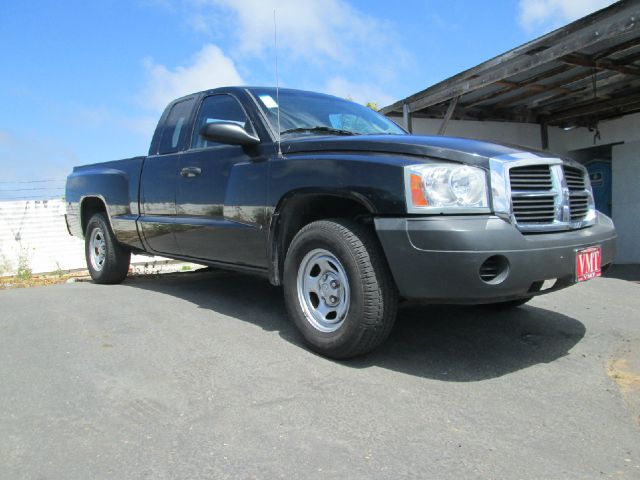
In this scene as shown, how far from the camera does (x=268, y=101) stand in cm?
429

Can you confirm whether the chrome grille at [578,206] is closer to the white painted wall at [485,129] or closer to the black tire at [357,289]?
the black tire at [357,289]

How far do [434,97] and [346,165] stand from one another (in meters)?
6.16

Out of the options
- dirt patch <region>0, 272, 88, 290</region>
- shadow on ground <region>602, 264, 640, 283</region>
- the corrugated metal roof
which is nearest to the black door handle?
dirt patch <region>0, 272, 88, 290</region>

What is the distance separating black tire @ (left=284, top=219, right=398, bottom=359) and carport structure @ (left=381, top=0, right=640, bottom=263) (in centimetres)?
454

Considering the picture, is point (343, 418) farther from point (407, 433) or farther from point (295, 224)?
point (295, 224)

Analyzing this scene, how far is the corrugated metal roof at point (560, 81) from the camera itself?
621 cm

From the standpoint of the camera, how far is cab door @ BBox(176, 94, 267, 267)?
3969 mm

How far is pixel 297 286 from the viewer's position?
3623 millimetres

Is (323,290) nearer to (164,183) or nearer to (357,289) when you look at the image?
(357,289)

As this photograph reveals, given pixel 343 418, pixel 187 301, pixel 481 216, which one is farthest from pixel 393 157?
pixel 187 301

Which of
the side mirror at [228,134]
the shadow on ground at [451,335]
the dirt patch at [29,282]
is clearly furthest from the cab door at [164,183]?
the dirt patch at [29,282]

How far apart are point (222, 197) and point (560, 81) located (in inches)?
268

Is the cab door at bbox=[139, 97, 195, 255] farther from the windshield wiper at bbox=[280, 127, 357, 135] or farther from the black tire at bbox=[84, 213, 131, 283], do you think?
the windshield wiper at bbox=[280, 127, 357, 135]

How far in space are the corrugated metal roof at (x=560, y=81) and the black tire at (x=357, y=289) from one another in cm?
447
